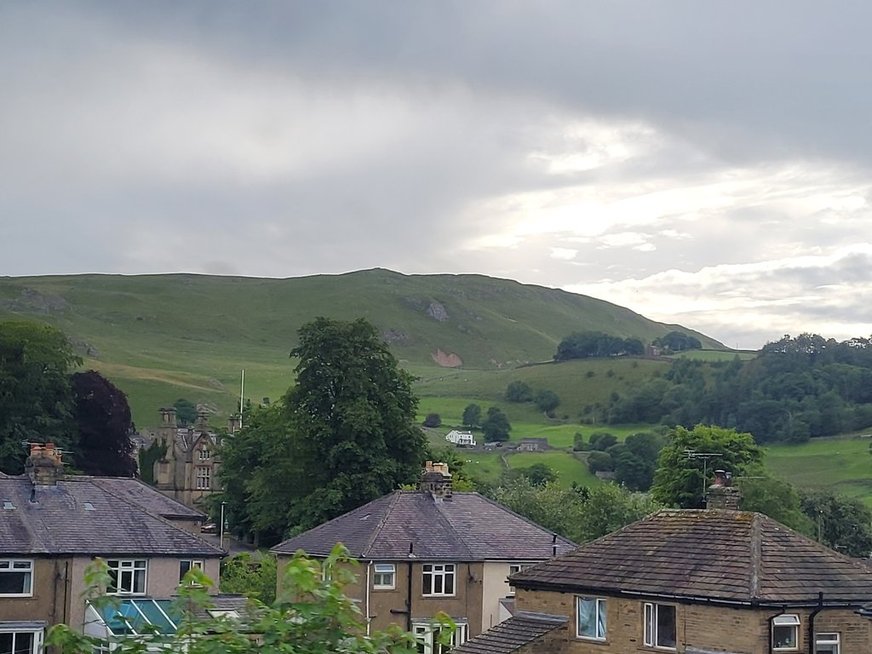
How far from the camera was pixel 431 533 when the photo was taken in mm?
49656

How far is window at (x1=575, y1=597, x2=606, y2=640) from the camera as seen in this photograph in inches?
1211

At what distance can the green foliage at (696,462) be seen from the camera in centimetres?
8012

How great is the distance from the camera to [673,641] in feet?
95.1

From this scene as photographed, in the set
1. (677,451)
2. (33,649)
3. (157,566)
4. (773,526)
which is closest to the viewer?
(773,526)

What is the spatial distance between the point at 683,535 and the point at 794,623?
424 centimetres

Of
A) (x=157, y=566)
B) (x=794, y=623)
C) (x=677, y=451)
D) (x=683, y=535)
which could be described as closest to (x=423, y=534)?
(x=157, y=566)

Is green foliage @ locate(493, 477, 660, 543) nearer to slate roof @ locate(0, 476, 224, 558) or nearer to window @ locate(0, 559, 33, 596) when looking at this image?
slate roof @ locate(0, 476, 224, 558)

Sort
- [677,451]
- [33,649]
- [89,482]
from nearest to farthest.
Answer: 1. [33,649]
2. [89,482]
3. [677,451]

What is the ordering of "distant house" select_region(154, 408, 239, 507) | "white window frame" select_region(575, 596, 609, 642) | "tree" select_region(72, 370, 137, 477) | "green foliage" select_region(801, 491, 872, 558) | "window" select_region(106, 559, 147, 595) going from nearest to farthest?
"white window frame" select_region(575, 596, 609, 642) < "window" select_region(106, 559, 147, 595) < "green foliage" select_region(801, 491, 872, 558) < "tree" select_region(72, 370, 137, 477) < "distant house" select_region(154, 408, 239, 507)

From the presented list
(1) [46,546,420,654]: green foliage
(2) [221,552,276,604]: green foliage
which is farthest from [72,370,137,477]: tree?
(1) [46,546,420,654]: green foliage

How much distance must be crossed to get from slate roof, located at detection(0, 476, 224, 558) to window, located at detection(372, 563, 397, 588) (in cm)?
575

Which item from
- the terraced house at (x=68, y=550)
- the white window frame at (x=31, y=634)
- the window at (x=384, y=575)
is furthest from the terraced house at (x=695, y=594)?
the white window frame at (x=31, y=634)

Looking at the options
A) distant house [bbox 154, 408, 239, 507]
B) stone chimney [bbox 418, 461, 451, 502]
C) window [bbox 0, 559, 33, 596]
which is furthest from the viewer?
distant house [bbox 154, 408, 239, 507]

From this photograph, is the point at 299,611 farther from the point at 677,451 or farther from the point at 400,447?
the point at 677,451
